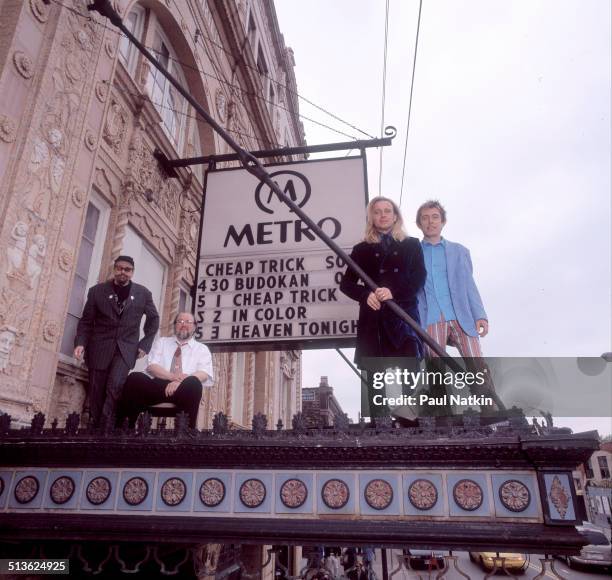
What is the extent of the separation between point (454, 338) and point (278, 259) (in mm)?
2715

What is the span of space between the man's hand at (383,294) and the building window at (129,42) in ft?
20.1

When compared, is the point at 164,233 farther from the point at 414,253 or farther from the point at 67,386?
the point at 414,253

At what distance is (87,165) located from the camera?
5691 millimetres

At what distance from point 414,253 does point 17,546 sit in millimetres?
3628

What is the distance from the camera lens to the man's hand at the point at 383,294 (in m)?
3.71

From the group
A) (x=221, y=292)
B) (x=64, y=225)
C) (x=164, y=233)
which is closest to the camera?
(x=64, y=225)

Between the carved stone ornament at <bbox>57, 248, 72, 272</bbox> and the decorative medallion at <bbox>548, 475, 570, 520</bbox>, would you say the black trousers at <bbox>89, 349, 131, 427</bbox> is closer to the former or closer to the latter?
the carved stone ornament at <bbox>57, 248, 72, 272</bbox>

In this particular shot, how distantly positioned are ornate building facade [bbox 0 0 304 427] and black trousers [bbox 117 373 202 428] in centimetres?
87

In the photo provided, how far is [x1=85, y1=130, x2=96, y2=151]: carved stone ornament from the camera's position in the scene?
5.71 metres

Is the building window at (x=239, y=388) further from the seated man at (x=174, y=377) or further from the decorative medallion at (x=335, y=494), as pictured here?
the decorative medallion at (x=335, y=494)

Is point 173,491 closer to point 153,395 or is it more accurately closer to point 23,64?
point 153,395

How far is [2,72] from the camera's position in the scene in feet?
14.2

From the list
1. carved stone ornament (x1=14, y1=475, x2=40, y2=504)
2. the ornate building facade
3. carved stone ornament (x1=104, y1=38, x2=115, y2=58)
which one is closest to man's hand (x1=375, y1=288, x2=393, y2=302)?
carved stone ornament (x1=14, y1=475, x2=40, y2=504)

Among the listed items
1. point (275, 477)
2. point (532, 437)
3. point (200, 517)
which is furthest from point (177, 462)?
point (532, 437)
